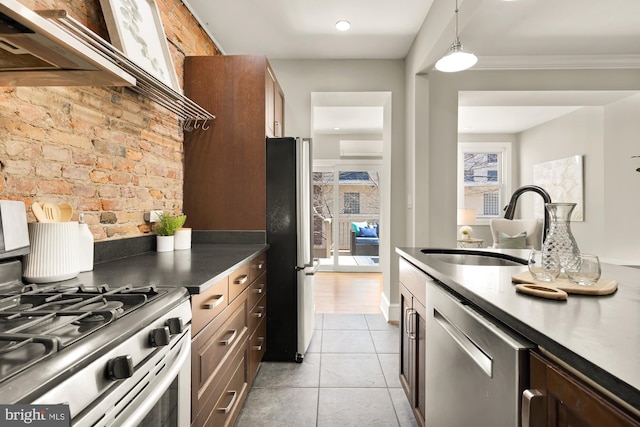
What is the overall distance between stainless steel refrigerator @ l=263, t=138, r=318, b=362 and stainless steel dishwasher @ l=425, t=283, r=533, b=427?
49.9 inches

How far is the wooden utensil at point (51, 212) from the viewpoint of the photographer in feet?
4.30

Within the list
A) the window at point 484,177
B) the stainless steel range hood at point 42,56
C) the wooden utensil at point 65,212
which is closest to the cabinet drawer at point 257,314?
the wooden utensil at point 65,212

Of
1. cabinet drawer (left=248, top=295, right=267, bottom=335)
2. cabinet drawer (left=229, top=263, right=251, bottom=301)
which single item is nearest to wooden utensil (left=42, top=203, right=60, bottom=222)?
cabinet drawer (left=229, top=263, right=251, bottom=301)

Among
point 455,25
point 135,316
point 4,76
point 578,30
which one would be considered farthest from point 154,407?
point 578,30

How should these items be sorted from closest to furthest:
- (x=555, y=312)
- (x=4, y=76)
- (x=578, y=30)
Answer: (x=555, y=312)
(x=4, y=76)
(x=578, y=30)

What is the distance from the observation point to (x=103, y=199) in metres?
1.72

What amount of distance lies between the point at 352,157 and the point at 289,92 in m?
3.03

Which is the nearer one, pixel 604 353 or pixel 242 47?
pixel 604 353

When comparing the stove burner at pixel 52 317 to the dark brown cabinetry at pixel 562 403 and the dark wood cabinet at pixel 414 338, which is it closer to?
the dark brown cabinetry at pixel 562 403

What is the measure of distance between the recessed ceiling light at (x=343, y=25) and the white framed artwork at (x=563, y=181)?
3.94 meters

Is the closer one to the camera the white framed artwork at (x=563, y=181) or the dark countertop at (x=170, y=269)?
the dark countertop at (x=170, y=269)

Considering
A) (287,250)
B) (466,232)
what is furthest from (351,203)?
(287,250)

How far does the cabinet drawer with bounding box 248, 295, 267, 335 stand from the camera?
6.74 ft

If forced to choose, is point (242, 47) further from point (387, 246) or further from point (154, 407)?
point (154, 407)
